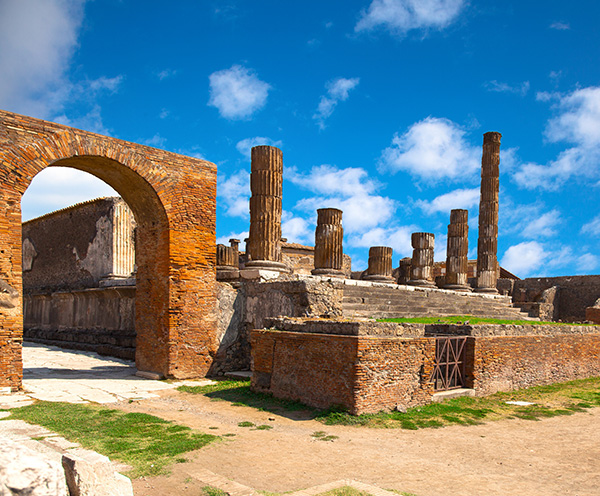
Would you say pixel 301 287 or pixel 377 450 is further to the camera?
pixel 301 287

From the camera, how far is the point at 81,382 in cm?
980

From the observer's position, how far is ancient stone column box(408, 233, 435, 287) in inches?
811

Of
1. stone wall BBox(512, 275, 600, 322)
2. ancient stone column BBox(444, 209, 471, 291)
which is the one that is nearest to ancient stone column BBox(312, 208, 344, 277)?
ancient stone column BBox(444, 209, 471, 291)

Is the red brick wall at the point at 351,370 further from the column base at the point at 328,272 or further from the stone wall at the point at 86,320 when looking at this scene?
the stone wall at the point at 86,320

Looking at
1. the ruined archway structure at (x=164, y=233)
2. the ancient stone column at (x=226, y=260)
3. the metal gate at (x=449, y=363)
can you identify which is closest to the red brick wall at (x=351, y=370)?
the metal gate at (x=449, y=363)

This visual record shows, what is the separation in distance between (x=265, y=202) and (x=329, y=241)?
8.44 feet

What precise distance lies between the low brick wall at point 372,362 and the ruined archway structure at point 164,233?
8.36 ft

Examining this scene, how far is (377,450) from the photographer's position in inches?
217

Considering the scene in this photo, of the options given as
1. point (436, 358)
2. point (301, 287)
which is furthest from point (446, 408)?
point (301, 287)

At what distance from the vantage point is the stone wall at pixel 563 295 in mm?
25500

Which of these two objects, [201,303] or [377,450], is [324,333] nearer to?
[377,450]

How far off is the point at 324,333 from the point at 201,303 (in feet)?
13.3

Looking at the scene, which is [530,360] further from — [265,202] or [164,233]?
[164,233]

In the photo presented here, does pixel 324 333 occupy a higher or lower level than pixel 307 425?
higher
